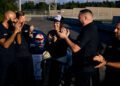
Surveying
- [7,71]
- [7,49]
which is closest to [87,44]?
[7,49]

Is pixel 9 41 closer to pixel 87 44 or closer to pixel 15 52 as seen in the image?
pixel 15 52

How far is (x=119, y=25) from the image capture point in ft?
21.2

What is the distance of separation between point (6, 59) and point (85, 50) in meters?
Answer: 1.93

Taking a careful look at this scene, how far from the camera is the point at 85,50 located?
6.36 m

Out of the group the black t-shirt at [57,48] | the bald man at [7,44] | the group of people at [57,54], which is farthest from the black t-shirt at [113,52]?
the bald man at [7,44]

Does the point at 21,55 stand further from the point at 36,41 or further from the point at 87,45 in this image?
the point at 87,45

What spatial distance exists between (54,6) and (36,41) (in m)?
108

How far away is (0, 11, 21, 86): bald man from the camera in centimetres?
751

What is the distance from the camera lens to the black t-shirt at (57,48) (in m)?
7.75

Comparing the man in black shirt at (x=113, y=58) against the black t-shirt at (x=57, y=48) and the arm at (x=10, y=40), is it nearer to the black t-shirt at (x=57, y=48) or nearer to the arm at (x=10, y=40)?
the black t-shirt at (x=57, y=48)

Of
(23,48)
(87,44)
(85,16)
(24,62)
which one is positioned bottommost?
(24,62)

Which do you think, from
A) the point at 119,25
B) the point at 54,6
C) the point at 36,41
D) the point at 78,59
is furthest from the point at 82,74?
the point at 54,6

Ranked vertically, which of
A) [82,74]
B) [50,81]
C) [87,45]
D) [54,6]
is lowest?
[54,6]

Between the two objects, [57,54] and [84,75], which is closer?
[84,75]
